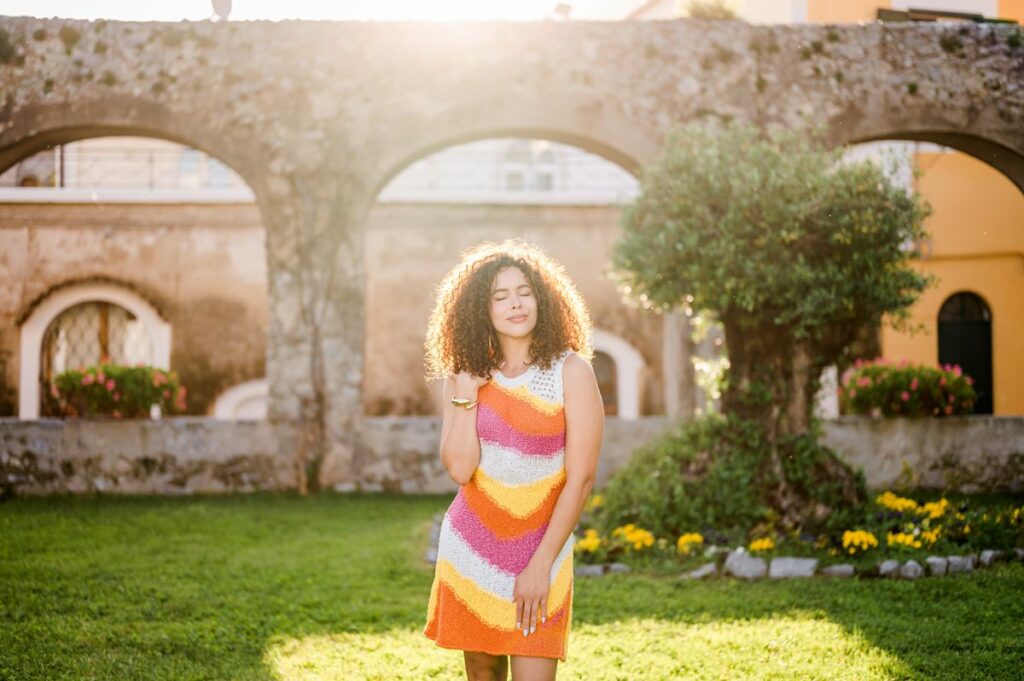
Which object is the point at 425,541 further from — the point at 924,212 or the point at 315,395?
the point at 924,212

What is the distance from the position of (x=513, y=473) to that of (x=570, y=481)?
0.53ft

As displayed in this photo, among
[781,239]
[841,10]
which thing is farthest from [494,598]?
[841,10]

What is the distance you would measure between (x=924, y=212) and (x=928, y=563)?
2.38 meters

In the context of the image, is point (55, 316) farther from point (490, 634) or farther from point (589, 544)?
point (490, 634)

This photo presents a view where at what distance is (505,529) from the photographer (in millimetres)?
2455

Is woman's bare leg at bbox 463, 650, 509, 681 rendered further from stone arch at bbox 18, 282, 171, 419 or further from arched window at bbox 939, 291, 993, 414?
arched window at bbox 939, 291, 993, 414

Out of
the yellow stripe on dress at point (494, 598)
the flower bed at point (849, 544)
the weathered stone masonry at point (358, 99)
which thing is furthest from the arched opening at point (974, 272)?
the yellow stripe on dress at point (494, 598)

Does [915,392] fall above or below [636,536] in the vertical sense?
above

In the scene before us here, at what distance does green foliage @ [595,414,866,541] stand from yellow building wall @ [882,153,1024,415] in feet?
28.8

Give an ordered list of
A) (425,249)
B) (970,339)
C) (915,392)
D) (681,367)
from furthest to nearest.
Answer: (425,249) → (970,339) → (681,367) → (915,392)

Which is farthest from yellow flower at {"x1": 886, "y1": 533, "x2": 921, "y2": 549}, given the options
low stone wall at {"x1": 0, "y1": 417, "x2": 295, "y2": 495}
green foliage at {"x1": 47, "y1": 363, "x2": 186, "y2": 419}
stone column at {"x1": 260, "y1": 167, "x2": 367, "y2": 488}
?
green foliage at {"x1": 47, "y1": 363, "x2": 186, "y2": 419}

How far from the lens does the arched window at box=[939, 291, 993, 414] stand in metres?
14.1

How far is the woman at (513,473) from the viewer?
2391 millimetres

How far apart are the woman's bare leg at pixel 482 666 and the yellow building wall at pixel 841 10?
15511mm
